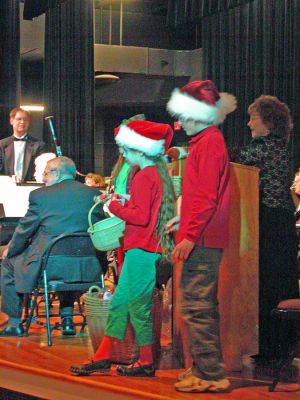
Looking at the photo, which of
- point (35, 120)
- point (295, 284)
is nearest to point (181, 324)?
point (295, 284)

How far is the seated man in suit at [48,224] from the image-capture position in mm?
5531

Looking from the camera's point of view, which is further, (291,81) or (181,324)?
(291,81)

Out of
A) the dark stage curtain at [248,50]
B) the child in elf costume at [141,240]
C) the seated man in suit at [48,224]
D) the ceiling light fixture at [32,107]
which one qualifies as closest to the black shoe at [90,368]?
the child in elf costume at [141,240]

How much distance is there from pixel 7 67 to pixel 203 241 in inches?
331

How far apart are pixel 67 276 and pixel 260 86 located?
225 inches

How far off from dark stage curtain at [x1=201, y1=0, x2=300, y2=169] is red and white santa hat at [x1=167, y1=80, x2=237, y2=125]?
5892 millimetres

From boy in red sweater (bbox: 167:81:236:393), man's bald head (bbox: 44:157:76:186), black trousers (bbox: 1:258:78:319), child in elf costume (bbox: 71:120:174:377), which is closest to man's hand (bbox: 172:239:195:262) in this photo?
boy in red sweater (bbox: 167:81:236:393)

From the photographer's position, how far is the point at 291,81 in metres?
10.0

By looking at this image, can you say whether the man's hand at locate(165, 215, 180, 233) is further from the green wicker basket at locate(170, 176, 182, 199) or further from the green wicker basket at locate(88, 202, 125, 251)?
the green wicker basket at locate(170, 176, 182, 199)

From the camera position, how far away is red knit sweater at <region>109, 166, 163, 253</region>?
14.0 ft

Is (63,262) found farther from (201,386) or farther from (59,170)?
(201,386)

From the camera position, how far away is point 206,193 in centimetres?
378

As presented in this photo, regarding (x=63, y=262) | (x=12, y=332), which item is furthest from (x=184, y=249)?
(x=12, y=332)

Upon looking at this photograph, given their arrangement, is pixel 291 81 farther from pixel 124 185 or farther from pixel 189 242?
pixel 189 242
